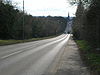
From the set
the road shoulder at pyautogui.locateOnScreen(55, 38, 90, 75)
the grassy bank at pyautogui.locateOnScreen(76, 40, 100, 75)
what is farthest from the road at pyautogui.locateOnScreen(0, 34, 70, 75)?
the grassy bank at pyautogui.locateOnScreen(76, 40, 100, 75)

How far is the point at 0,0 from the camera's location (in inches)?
2269

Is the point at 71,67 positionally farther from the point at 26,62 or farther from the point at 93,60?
the point at 26,62

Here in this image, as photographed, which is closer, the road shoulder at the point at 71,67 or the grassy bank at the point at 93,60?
the grassy bank at the point at 93,60

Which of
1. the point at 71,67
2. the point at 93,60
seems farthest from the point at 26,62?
the point at 93,60

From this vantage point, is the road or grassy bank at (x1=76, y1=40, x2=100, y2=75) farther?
the road

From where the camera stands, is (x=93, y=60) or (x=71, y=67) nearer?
(x=71, y=67)

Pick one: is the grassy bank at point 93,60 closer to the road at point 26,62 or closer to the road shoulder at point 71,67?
the road shoulder at point 71,67

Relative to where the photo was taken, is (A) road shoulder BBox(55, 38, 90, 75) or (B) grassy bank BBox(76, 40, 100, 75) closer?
(B) grassy bank BBox(76, 40, 100, 75)

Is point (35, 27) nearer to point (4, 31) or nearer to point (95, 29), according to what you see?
point (4, 31)

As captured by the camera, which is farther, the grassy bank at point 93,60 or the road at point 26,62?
the road at point 26,62

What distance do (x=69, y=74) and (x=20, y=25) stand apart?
64549 mm

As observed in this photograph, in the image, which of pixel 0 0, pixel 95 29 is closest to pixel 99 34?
pixel 95 29

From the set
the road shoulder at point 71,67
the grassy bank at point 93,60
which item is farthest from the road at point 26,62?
the grassy bank at point 93,60

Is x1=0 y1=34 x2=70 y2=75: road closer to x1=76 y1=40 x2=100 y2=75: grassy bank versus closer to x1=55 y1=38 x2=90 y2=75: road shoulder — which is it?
x1=55 y1=38 x2=90 y2=75: road shoulder
